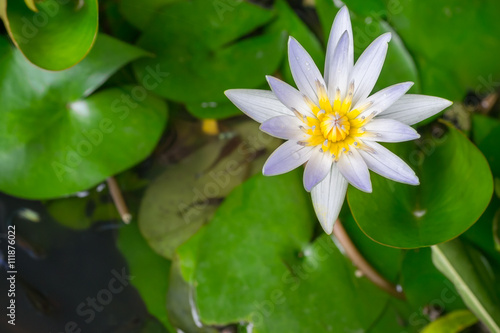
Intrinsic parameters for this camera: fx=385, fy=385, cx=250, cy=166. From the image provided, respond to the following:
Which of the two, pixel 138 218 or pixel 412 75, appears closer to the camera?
pixel 412 75

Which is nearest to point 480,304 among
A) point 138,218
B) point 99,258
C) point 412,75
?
point 412,75

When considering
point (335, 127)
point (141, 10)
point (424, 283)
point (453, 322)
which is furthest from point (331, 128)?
point (141, 10)

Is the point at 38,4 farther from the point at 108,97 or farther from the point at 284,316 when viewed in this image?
the point at 284,316

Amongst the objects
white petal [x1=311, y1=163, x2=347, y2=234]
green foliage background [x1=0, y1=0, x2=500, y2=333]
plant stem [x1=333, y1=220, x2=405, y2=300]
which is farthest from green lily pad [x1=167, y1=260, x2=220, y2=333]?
white petal [x1=311, y1=163, x2=347, y2=234]

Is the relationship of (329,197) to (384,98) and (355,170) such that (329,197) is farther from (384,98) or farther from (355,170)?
(384,98)

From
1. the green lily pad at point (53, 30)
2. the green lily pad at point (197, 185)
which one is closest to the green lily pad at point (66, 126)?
the green lily pad at point (53, 30)

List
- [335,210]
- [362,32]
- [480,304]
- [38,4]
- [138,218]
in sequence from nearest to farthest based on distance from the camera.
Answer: [335,210], [480,304], [38,4], [362,32], [138,218]
